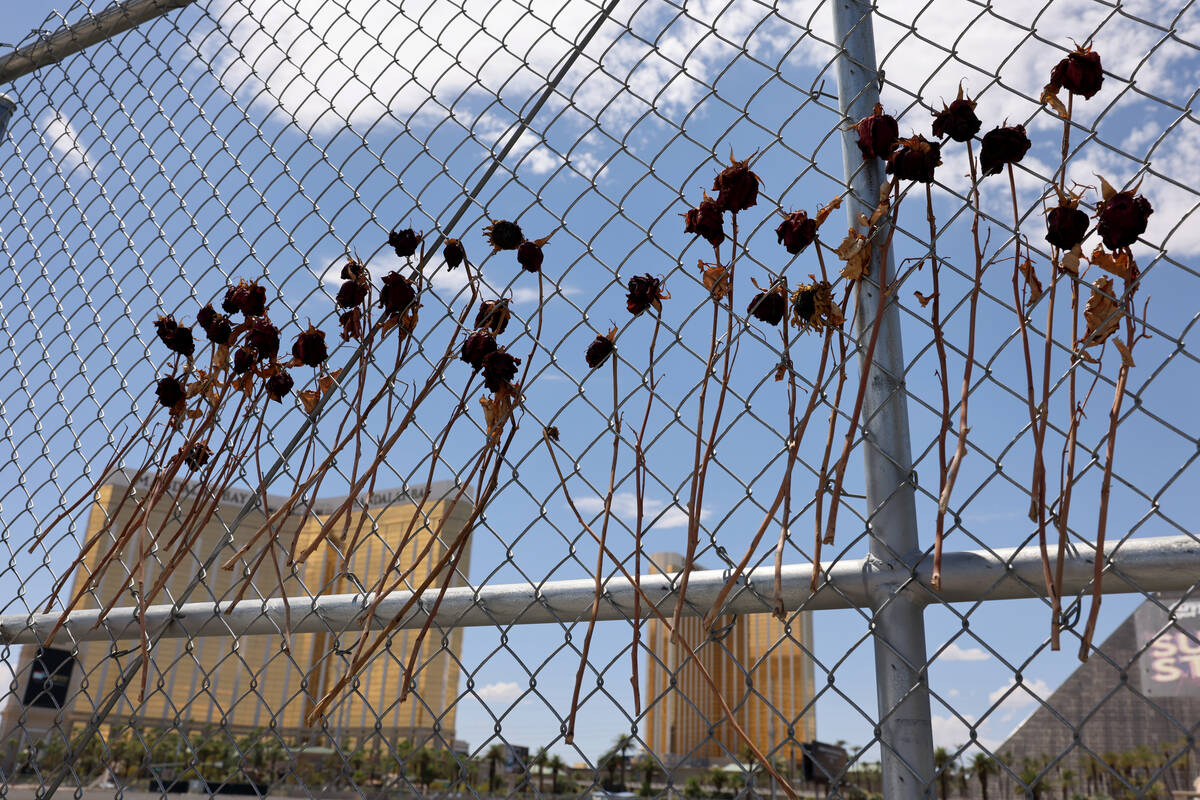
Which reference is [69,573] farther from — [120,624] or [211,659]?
[211,659]

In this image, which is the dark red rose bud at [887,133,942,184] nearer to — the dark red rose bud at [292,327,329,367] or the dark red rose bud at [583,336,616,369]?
the dark red rose bud at [583,336,616,369]

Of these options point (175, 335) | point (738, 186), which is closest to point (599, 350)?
point (738, 186)

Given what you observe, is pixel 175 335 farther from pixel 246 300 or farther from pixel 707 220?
pixel 707 220

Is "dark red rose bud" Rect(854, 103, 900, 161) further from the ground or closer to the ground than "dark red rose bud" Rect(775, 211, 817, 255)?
further from the ground

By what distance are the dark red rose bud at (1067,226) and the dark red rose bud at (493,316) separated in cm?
71

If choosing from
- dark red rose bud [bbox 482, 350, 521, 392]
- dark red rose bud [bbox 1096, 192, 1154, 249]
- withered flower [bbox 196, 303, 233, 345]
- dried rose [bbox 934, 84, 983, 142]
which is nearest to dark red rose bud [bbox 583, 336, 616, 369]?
dark red rose bud [bbox 482, 350, 521, 392]

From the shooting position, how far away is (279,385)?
1.46m

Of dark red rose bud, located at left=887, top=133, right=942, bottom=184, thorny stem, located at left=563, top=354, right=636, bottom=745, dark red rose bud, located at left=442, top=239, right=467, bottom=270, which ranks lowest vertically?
thorny stem, located at left=563, top=354, right=636, bottom=745

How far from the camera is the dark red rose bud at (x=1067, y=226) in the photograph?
0.90 m

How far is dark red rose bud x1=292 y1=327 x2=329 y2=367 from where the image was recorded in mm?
1379

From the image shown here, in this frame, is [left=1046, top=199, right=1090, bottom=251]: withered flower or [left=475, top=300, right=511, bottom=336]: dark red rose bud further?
[left=475, top=300, right=511, bottom=336]: dark red rose bud

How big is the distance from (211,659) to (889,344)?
65131 millimetres

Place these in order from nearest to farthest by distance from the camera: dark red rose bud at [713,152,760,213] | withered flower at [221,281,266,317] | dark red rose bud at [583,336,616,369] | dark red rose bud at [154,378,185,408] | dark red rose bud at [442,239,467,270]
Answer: dark red rose bud at [713,152,760,213] → dark red rose bud at [583,336,616,369] → dark red rose bud at [442,239,467,270] → withered flower at [221,281,266,317] → dark red rose bud at [154,378,185,408]

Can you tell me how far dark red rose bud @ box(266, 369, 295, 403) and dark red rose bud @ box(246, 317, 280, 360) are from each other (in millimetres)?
33
